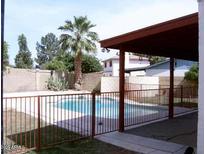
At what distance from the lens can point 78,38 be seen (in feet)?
86.4

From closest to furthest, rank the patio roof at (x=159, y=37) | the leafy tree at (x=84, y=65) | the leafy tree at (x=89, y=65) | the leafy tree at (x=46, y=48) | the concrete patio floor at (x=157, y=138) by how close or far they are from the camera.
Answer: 1. the patio roof at (x=159, y=37)
2. the concrete patio floor at (x=157, y=138)
3. the leafy tree at (x=84, y=65)
4. the leafy tree at (x=89, y=65)
5. the leafy tree at (x=46, y=48)

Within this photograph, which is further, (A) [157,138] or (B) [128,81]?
(B) [128,81]

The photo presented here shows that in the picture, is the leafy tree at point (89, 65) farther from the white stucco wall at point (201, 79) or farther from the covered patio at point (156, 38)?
the white stucco wall at point (201, 79)

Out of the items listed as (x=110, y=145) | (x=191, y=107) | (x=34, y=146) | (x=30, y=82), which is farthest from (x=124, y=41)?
(x=30, y=82)

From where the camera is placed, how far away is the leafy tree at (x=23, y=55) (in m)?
56.5

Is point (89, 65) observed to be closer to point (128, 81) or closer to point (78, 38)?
point (78, 38)

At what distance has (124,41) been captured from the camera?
7562 millimetres

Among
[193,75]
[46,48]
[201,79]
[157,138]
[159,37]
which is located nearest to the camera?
[201,79]

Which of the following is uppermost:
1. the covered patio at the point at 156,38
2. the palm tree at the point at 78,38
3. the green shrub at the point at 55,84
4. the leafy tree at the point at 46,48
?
the leafy tree at the point at 46,48

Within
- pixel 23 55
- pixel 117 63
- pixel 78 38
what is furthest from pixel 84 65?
pixel 23 55

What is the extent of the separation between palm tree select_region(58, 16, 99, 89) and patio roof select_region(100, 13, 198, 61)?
Answer: 1707 centimetres

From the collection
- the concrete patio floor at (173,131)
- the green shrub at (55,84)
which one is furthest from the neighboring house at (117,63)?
the concrete patio floor at (173,131)

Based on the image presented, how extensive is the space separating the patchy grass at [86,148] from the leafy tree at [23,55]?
50.9m

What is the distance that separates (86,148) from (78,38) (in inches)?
812
